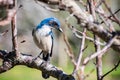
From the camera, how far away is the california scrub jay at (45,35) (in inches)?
178

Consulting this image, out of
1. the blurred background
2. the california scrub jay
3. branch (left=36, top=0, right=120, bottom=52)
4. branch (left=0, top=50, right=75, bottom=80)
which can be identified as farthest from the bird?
the blurred background

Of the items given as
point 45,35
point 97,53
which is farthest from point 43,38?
point 97,53

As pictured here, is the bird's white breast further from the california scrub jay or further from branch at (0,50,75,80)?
branch at (0,50,75,80)

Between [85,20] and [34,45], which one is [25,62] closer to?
[85,20]

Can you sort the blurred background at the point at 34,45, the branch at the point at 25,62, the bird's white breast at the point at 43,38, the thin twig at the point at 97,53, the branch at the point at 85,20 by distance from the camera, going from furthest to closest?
the blurred background at the point at 34,45, the bird's white breast at the point at 43,38, the branch at the point at 25,62, the branch at the point at 85,20, the thin twig at the point at 97,53

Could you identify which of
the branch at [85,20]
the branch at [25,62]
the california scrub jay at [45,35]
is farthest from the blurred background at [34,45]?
the branch at [85,20]

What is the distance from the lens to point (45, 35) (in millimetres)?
4586

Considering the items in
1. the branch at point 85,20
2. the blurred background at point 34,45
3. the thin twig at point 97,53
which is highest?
the branch at point 85,20

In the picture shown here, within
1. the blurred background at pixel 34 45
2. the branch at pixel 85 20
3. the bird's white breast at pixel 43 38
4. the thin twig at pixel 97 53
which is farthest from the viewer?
the blurred background at pixel 34 45

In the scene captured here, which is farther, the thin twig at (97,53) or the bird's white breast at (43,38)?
the bird's white breast at (43,38)

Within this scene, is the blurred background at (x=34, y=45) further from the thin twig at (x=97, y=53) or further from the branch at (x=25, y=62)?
the thin twig at (x=97, y=53)

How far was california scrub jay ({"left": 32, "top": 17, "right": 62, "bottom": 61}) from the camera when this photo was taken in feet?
14.8

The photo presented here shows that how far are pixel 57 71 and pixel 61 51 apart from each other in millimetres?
9786

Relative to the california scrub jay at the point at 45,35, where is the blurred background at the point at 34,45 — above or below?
below
